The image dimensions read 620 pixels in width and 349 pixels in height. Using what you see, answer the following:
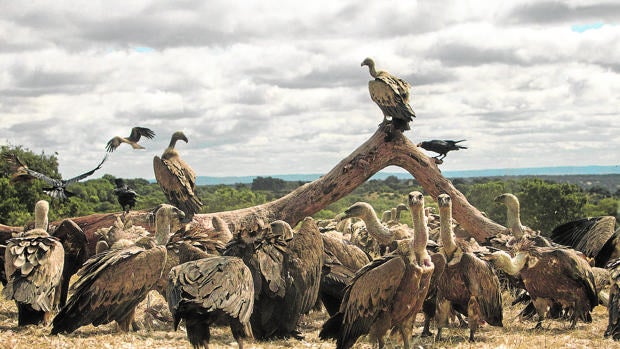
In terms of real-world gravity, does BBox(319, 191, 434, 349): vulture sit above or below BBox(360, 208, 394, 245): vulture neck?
below

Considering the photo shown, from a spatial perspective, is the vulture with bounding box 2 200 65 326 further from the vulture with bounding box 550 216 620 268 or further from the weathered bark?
the vulture with bounding box 550 216 620 268

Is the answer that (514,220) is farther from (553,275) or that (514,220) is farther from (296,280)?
(296,280)

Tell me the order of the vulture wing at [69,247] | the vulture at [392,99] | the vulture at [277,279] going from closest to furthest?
the vulture at [277,279] < the vulture wing at [69,247] < the vulture at [392,99]

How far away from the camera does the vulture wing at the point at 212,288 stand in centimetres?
809

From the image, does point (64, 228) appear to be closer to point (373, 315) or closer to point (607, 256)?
point (373, 315)

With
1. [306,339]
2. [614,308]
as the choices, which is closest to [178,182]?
[306,339]

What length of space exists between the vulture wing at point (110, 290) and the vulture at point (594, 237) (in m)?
7.44

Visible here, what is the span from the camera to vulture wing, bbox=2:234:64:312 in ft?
33.6

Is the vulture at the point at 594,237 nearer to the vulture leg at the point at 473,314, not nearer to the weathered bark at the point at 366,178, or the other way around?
the weathered bark at the point at 366,178

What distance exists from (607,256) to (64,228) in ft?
29.2

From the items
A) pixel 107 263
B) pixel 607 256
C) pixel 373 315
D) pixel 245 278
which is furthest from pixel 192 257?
pixel 607 256

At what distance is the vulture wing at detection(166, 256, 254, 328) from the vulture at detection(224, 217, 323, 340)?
2.75 ft

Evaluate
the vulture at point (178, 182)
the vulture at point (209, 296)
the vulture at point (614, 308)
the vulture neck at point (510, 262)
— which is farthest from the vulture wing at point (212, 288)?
the vulture at point (178, 182)

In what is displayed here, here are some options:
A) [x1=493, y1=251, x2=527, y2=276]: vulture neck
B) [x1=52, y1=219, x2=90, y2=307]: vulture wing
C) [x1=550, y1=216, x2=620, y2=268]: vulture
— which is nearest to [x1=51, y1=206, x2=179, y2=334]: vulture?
[x1=52, y1=219, x2=90, y2=307]: vulture wing
